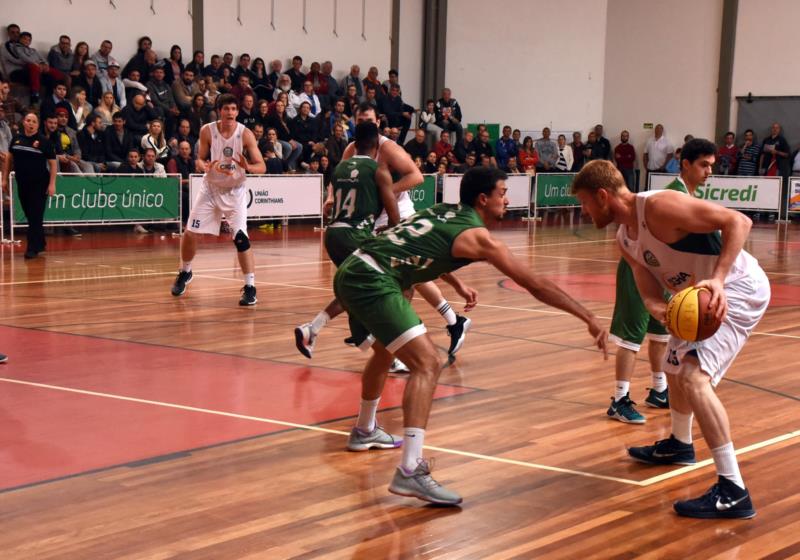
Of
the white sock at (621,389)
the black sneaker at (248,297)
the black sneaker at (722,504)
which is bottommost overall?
the black sneaker at (248,297)

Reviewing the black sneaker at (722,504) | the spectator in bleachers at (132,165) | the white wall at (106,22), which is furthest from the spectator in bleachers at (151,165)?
the black sneaker at (722,504)

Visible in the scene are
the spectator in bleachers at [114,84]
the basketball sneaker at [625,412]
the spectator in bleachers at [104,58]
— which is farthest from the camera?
the spectator in bleachers at [104,58]

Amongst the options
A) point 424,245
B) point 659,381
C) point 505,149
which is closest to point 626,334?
point 659,381

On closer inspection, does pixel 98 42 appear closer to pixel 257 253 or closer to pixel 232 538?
pixel 257 253

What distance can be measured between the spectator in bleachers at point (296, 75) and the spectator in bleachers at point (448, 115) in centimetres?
382

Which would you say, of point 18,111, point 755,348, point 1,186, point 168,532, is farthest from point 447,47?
point 168,532

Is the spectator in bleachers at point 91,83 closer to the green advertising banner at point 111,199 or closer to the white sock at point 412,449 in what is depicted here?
the green advertising banner at point 111,199

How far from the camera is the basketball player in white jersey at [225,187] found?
11.0 meters

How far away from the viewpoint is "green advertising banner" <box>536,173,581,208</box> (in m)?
25.0

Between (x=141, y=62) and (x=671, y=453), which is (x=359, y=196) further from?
(x=141, y=62)

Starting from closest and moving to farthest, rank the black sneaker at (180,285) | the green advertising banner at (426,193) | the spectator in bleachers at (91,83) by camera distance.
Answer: the black sneaker at (180,285) < the spectator in bleachers at (91,83) < the green advertising banner at (426,193)

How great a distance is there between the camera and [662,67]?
30953 millimetres

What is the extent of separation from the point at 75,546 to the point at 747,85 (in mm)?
27953

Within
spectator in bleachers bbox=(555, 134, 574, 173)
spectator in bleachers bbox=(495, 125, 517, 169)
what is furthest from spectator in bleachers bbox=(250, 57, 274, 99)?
spectator in bleachers bbox=(555, 134, 574, 173)
